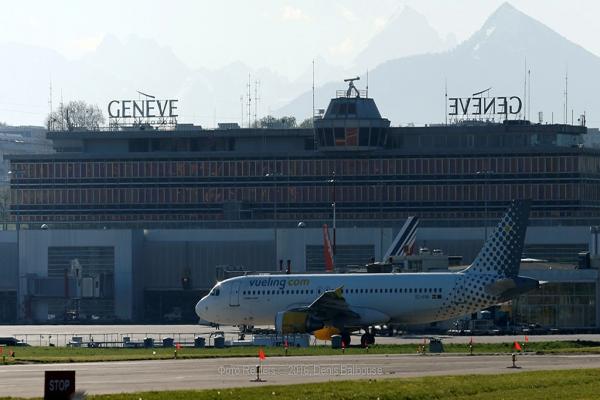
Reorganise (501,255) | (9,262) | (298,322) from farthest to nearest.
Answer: (9,262)
(501,255)
(298,322)

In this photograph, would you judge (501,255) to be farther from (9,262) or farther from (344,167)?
(344,167)

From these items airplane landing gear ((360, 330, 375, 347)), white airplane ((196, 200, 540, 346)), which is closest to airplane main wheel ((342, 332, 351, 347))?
white airplane ((196, 200, 540, 346))

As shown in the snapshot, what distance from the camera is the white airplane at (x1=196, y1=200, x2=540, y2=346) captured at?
4045 inches

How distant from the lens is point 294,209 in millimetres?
195750

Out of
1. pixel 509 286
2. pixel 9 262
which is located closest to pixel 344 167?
pixel 9 262

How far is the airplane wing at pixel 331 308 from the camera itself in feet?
333

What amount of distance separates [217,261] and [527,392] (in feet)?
Result: 375

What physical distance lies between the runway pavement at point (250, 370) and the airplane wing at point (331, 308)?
1731cm

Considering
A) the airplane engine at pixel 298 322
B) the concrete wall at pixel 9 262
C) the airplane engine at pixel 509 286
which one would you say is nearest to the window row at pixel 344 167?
the concrete wall at pixel 9 262

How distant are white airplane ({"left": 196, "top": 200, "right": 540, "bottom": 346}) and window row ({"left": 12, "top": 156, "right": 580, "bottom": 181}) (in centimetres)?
8472

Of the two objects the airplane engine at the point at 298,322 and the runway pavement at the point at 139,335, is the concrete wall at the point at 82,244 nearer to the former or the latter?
the runway pavement at the point at 139,335

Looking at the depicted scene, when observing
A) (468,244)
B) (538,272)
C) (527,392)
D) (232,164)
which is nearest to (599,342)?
(538,272)

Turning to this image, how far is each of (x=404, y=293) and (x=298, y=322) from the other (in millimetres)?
6782

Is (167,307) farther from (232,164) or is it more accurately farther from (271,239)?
(232,164)
